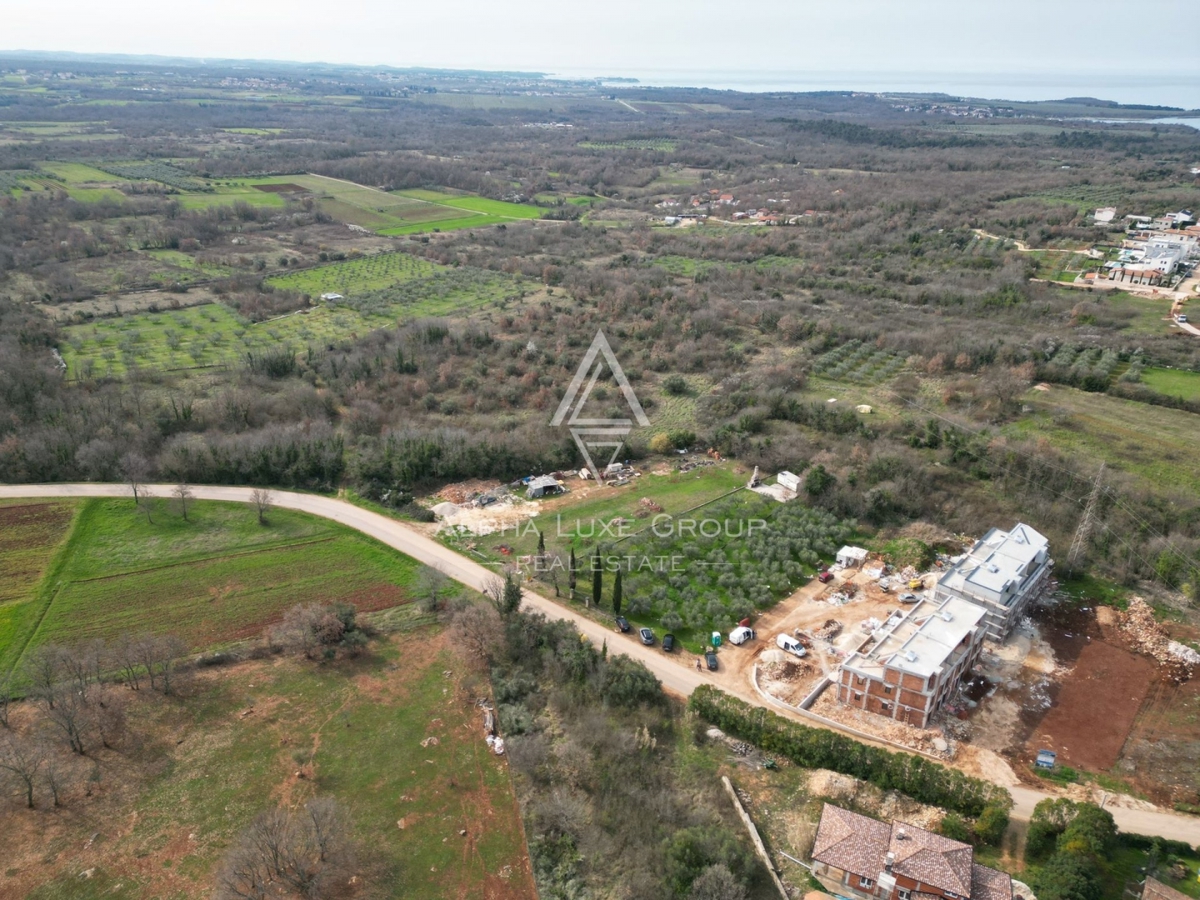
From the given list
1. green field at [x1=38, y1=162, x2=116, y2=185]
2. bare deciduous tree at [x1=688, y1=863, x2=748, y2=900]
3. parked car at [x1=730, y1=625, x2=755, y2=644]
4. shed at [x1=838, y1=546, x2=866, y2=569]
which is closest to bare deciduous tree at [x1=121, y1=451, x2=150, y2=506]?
parked car at [x1=730, y1=625, x2=755, y2=644]

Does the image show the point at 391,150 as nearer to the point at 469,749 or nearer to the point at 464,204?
the point at 464,204

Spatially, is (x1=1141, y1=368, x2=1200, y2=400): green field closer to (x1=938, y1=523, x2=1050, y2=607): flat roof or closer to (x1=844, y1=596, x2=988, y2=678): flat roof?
(x1=938, y1=523, x2=1050, y2=607): flat roof

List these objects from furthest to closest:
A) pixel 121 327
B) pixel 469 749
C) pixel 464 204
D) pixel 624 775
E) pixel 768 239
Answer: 1. pixel 464 204
2. pixel 768 239
3. pixel 121 327
4. pixel 469 749
5. pixel 624 775

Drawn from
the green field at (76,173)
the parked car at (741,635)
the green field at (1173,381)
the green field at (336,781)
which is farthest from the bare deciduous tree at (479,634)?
the green field at (76,173)

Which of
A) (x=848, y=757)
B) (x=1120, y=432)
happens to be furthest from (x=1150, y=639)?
(x=1120, y=432)

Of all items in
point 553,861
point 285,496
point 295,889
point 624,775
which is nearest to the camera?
point 295,889

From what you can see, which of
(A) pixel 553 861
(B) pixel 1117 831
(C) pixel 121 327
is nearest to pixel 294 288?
(C) pixel 121 327

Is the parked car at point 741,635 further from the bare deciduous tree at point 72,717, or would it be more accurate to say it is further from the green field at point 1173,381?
the green field at point 1173,381
